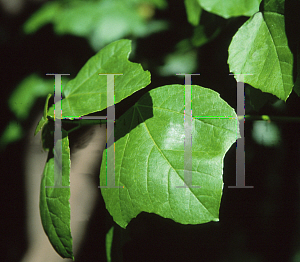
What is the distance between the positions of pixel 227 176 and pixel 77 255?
1.72ft

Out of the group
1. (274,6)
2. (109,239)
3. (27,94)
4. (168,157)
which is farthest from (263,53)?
(27,94)

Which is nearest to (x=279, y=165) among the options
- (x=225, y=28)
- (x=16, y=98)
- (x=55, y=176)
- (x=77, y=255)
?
(x=225, y=28)

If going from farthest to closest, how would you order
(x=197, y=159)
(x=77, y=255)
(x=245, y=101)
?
(x=77, y=255) → (x=245, y=101) → (x=197, y=159)

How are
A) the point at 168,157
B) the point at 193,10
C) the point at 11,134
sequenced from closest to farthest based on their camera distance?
1. the point at 168,157
2. the point at 193,10
3. the point at 11,134

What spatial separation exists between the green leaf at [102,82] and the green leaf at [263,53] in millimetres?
155

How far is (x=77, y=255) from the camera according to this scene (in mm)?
750

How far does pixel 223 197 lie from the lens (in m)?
0.62

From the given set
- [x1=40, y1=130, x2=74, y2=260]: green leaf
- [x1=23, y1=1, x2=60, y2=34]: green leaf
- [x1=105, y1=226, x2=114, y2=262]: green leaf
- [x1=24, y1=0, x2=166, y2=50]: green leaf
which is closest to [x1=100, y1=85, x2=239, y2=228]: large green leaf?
[x1=40, y1=130, x2=74, y2=260]: green leaf

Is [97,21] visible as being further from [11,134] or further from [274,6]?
[274,6]

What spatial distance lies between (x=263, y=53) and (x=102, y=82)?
0.25 meters

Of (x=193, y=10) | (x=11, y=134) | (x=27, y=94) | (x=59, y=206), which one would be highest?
(x=193, y=10)

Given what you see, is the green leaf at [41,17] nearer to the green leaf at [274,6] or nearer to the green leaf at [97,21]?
the green leaf at [97,21]

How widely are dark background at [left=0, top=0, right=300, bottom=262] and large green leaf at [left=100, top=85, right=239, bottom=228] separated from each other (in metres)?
0.12

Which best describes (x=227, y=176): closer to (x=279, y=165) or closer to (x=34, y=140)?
(x=279, y=165)
